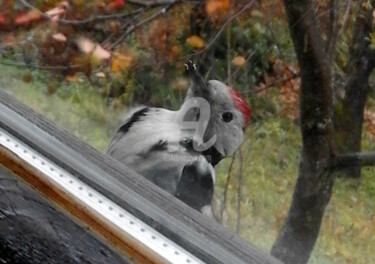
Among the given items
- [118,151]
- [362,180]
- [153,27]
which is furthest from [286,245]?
[153,27]

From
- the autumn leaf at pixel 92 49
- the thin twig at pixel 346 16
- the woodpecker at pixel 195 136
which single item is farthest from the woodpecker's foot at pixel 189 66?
the thin twig at pixel 346 16

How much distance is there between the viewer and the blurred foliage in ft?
3.08

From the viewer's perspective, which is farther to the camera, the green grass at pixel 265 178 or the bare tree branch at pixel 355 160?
the bare tree branch at pixel 355 160

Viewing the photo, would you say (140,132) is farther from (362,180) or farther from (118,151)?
(362,180)

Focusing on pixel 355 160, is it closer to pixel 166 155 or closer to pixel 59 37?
pixel 166 155

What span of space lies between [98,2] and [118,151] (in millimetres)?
239

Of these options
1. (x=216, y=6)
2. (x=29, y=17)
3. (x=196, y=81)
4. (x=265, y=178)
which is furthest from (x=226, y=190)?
(x=29, y=17)

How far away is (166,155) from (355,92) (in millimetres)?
328

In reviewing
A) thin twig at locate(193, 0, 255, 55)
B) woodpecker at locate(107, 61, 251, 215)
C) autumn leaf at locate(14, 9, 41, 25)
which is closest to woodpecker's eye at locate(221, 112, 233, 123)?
woodpecker at locate(107, 61, 251, 215)

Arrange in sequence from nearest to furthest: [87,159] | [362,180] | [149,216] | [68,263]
A: [68,263], [149,216], [87,159], [362,180]

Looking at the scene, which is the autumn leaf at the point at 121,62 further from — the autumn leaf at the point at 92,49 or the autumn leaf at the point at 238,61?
the autumn leaf at the point at 238,61

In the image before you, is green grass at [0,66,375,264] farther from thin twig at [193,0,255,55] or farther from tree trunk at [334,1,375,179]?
thin twig at [193,0,255,55]

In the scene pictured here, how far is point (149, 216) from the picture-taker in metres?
0.59

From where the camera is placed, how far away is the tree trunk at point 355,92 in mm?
983
